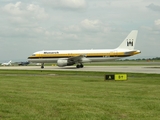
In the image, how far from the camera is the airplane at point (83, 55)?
60269mm

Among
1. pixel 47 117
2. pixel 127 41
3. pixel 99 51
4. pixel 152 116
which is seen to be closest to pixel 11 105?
pixel 47 117

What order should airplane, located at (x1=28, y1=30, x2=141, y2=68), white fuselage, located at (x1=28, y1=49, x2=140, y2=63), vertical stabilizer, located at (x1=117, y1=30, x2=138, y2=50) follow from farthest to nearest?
vertical stabilizer, located at (x1=117, y1=30, x2=138, y2=50)
white fuselage, located at (x1=28, y1=49, x2=140, y2=63)
airplane, located at (x1=28, y1=30, x2=141, y2=68)

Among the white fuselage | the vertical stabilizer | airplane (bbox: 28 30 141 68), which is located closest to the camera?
airplane (bbox: 28 30 141 68)

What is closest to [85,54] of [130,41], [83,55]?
[83,55]

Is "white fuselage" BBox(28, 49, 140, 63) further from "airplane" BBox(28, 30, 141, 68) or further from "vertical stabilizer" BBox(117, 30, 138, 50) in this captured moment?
"vertical stabilizer" BBox(117, 30, 138, 50)

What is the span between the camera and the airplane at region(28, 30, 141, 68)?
6027cm

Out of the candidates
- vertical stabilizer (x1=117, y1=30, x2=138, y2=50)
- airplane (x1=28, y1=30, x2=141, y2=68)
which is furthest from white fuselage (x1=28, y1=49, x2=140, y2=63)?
vertical stabilizer (x1=117, y1=30, x2=138, y2=50)

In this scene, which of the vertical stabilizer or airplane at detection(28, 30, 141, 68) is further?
the vertical stabilizer

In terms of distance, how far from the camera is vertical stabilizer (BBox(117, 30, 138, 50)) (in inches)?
2564

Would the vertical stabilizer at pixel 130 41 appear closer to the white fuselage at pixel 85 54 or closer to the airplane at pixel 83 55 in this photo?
the airplane at pixel 83 55

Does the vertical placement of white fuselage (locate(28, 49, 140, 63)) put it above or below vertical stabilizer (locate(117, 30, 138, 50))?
below

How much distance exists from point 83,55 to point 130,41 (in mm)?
12884

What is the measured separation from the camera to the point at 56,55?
6297 cm

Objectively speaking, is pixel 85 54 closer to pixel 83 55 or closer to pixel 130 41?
pixel 83 55
